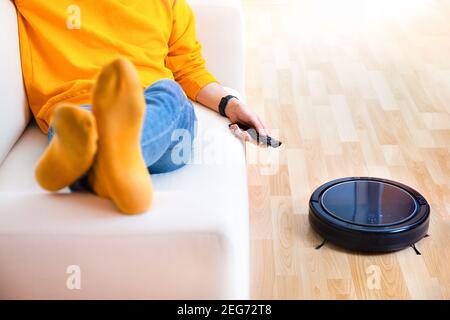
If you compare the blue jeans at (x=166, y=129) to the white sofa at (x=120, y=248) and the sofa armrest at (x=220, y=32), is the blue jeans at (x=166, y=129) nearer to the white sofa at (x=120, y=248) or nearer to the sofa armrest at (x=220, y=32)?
the white sofa at (x=120, y=248)

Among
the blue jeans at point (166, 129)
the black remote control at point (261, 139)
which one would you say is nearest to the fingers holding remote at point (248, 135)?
the black remote control at point (261, 139)

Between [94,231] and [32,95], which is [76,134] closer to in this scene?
[94,231]

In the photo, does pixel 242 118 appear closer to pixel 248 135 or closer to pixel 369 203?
pixel 248 135

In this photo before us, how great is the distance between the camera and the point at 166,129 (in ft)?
4.62

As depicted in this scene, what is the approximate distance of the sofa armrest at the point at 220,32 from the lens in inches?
78.2

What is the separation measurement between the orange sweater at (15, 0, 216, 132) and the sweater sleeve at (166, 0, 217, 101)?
0.25ft

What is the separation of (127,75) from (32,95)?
64 cm

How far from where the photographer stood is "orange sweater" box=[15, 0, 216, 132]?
1.61 metres

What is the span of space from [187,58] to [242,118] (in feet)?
0.72

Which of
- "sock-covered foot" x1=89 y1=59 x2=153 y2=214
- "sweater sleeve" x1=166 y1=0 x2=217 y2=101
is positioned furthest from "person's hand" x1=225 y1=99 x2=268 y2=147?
"sock-covered foot" x1=89 y1=59 x2=153 y2=214

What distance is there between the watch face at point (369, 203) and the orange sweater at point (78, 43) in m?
0.57

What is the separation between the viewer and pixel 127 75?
107 centimetres

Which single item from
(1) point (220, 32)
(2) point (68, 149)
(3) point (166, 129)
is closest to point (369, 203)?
(1) point (220, 32)

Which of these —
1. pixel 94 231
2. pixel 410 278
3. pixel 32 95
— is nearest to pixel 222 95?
pixel 32 95
